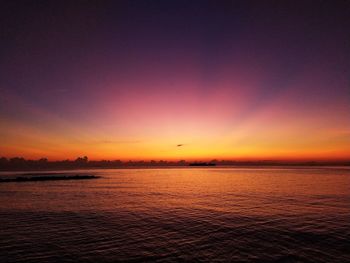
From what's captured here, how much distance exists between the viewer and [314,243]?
1766 centimetres

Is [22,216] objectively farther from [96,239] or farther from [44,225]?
[96,239]

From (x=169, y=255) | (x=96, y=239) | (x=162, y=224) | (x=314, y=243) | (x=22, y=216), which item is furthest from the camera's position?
(x=22, y=216)

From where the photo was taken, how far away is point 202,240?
18547mm

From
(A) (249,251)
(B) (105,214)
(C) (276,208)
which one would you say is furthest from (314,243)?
(B) (105,214)

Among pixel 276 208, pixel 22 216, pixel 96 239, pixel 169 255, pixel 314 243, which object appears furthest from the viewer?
pixel 276 208

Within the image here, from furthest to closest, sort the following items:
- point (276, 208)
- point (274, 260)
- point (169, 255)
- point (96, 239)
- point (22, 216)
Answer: point (276, 208)
point (22, 216)
point (96, 239)
point (169, 255)
point (274, 260)

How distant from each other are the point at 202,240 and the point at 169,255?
395 centimetres

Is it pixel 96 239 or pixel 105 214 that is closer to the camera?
pixel 96 239

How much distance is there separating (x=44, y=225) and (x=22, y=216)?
7.23 m

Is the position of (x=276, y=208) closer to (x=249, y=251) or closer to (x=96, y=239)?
(x=249, y=251)

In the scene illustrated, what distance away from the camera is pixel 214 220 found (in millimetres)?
25766

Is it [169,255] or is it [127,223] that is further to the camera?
[127,223]

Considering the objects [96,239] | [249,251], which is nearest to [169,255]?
[249,251]

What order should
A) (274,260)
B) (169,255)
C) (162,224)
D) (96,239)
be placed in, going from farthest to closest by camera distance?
(162,224) → (96,239) → (169,255) → (274,260)
